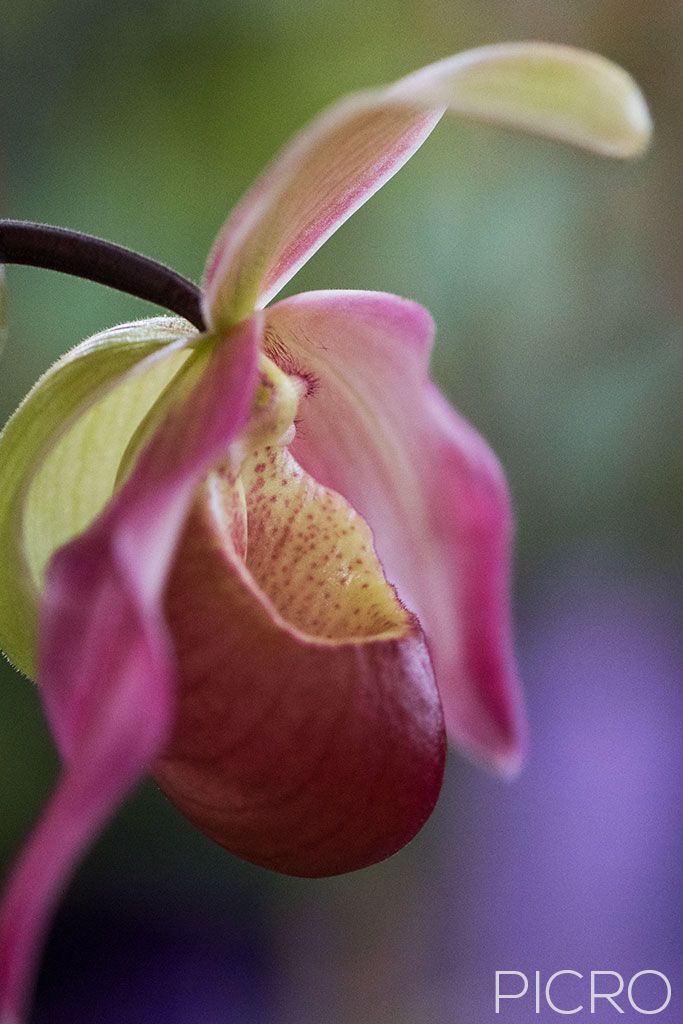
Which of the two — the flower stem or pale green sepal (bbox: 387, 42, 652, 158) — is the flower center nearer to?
the flower stem

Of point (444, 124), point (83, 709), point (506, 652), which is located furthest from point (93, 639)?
point (444, 124)

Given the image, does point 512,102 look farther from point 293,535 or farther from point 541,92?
point 293,535

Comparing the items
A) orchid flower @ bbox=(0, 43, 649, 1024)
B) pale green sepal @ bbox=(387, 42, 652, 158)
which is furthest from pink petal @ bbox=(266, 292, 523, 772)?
pale green sepal @ bbox=(387, 42, 652, 158)

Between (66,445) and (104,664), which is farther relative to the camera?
(66,445)

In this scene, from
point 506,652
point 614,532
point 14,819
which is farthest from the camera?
point 614,532

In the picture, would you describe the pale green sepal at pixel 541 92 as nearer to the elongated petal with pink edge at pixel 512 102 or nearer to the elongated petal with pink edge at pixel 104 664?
the elongated petal with pink edge at pixel 512 102

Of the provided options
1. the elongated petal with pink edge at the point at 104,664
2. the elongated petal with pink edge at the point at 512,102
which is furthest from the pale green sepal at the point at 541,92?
the elongated petal with pink edge at the point at 104,664

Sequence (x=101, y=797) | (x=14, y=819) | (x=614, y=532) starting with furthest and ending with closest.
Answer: (x=614, y=532)
(x=14, y=819)
(x=101, y=797)

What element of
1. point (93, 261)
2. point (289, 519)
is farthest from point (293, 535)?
point (93, 261)

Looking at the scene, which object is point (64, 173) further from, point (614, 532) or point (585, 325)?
point (614, 532)
